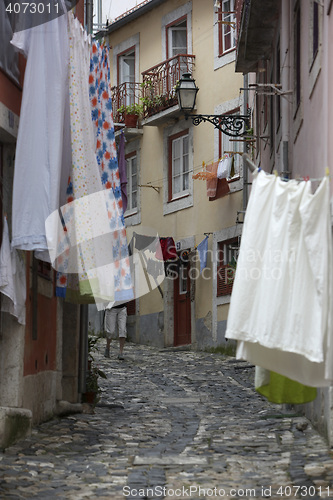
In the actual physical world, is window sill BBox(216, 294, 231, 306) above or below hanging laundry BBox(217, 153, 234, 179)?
below

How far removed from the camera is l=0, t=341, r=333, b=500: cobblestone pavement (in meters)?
8.08

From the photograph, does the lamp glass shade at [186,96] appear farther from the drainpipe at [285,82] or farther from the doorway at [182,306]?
the doorway at [182,306]

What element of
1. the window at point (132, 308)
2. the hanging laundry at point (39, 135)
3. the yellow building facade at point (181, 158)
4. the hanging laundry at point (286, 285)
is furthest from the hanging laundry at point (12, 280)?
the window at point (132, 308)

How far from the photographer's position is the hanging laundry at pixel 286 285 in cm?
672

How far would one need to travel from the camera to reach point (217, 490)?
8.01 m

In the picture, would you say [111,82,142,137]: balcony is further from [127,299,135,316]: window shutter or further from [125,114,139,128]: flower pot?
[127,299,135,316]: window shutter

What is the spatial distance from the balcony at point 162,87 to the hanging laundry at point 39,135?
43.7ft

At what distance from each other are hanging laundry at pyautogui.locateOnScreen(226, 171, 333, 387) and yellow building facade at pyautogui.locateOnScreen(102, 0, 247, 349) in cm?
1401

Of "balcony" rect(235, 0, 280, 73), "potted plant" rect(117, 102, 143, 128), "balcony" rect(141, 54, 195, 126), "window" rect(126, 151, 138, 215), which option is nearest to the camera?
"balcony" rect(235, 0, 280, 73)

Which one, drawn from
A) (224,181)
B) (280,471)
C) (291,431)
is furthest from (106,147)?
(224,181)

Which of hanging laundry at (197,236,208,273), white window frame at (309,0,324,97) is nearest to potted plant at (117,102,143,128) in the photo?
hanging laundry at (197,236,208,273)

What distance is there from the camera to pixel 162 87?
25125 millimetres

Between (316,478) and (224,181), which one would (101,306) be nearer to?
(316,478)

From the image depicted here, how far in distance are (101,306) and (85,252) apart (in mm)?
907
